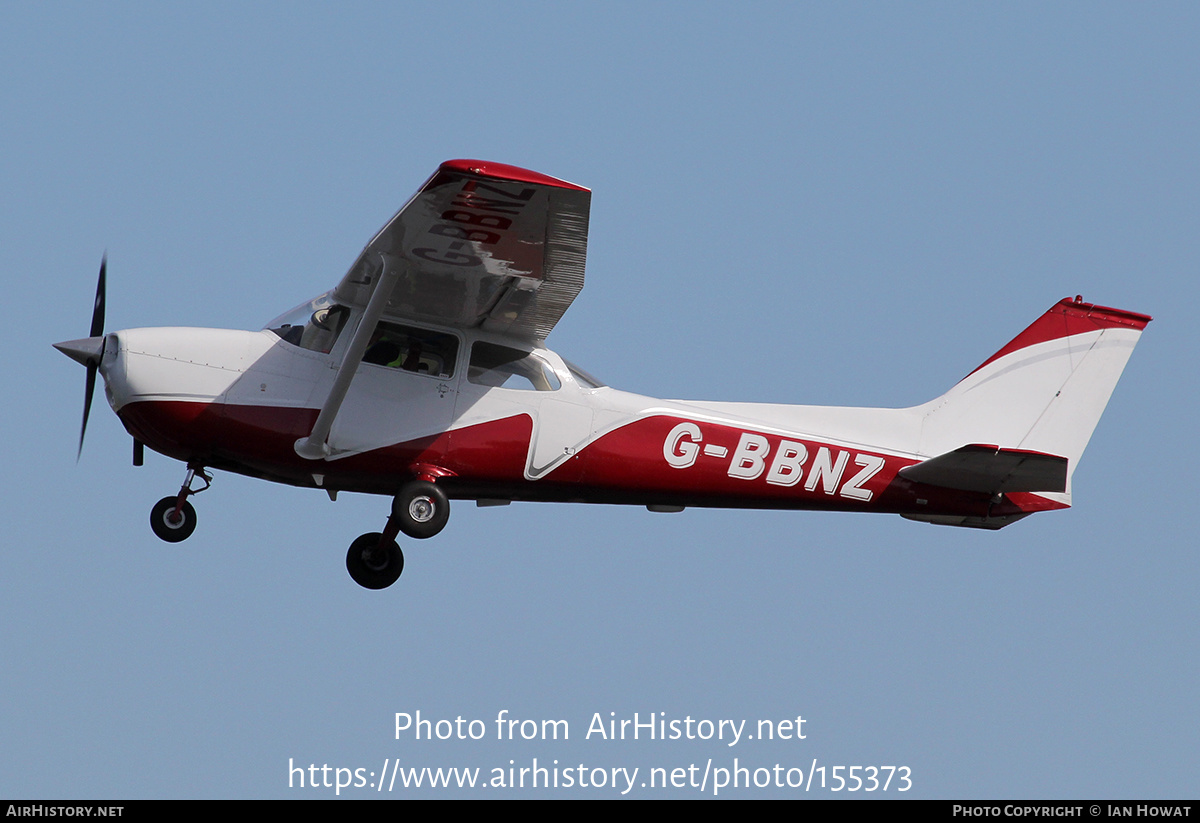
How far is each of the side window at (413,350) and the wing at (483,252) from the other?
0.13 meters

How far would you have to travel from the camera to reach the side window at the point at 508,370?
11141 mm

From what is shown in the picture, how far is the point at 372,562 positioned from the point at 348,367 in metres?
2.09

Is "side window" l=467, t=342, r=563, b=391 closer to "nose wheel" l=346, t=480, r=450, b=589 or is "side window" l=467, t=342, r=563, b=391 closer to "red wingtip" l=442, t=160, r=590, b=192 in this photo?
"nose wheel" l=346, t=480, r=450, b=589

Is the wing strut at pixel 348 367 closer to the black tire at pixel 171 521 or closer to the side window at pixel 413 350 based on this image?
the side window at pixel 413 350

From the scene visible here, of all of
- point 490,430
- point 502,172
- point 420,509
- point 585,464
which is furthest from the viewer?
point 585,464

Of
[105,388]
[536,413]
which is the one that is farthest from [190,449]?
[536,413]

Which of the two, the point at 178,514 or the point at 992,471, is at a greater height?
the point at 992,471

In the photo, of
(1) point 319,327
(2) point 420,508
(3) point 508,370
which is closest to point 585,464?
(3) point 508,370

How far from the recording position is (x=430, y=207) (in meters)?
9.37

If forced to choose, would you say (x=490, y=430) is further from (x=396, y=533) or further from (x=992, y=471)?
(x=992, y=471)

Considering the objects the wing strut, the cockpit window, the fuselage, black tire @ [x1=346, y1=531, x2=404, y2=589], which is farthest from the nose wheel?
the cockpit window

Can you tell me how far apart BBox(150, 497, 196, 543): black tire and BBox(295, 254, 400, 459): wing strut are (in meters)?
1.11

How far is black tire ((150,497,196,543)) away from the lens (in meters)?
10.8

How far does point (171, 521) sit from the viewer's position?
10.9 metres
